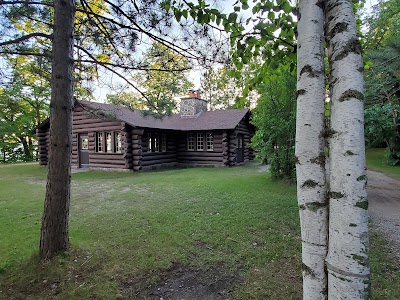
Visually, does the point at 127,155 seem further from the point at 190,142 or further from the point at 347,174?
the point at 347,174

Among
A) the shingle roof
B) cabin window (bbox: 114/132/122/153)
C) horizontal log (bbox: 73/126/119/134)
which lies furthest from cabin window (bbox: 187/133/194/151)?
horizontal log (bbox: 73/126/119/134)

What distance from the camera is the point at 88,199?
7.39 meters

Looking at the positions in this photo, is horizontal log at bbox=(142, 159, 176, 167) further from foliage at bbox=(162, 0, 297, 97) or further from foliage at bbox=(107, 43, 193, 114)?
foliage at bbox=(162, 0, 297, 97)

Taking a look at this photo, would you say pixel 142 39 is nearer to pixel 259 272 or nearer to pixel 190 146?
pixel 259 272

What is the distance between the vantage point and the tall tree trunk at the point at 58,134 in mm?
3383

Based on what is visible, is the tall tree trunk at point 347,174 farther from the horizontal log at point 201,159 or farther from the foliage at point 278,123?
the horizontal log at point 201,159

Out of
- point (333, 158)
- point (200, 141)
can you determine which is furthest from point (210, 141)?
point (333, 158)

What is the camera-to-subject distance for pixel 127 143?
13.5m

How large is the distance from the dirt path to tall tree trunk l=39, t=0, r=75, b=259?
16.1 ft

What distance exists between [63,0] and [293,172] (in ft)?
27.4

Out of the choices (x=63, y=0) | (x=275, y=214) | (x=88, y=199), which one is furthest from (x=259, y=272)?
(x=88, y=199)

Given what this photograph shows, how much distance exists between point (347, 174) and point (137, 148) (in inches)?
514

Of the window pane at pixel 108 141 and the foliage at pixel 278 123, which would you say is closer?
the foliage at pixel 278 123

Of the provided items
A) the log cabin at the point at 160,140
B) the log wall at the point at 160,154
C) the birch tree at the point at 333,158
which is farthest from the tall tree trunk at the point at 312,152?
the log wall at the point at 160,154
